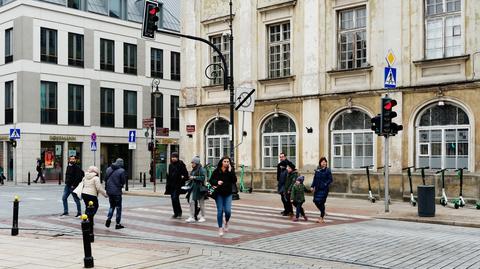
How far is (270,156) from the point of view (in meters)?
25.2

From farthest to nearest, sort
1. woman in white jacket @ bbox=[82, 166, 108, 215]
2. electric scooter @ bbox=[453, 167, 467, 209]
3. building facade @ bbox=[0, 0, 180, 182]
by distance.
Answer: building facade @ bbox=[0, 0, 180, 182], electric scooter @ bbox=[453, 167, 467, 209], woman in white jacket @ bbox=[82, 166, 108, 215]

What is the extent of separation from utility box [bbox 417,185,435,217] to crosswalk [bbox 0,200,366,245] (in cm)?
164

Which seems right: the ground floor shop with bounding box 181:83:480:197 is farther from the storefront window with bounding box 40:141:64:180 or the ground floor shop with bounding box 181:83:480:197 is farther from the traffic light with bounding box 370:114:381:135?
the storefront window with bounding box 40:141:64:180

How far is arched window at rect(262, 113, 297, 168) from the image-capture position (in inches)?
962

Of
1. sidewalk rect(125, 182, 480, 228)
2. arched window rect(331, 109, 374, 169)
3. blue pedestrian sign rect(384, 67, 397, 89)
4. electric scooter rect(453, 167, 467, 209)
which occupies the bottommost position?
sidewalk rect(125, 182, 480, 228)

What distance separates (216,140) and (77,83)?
17590 millimetres

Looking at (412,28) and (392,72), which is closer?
(392,72)

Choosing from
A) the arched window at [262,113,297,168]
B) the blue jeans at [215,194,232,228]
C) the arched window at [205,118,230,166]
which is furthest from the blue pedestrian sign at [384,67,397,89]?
the arched window at [205,118,230,166]

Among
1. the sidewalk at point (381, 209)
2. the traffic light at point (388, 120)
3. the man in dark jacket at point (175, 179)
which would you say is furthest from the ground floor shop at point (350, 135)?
the man in dark jacket at point (175, 179)

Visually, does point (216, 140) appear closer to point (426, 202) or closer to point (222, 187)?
point (426, 202)

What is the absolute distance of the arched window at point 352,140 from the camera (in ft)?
72.1

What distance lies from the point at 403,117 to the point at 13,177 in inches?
1130

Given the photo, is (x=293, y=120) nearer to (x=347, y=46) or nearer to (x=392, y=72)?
(x=347, y=46)

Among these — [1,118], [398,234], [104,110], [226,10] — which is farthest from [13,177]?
[398,234]
